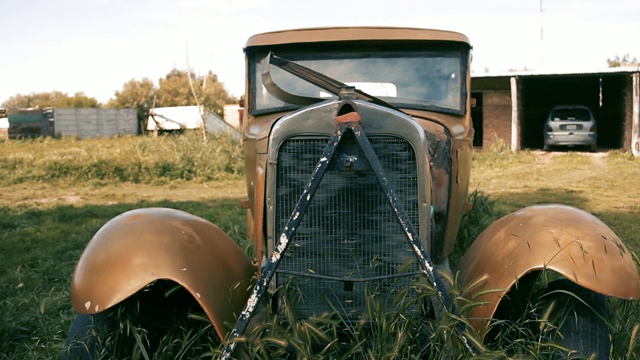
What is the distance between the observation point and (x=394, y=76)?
4.01 m

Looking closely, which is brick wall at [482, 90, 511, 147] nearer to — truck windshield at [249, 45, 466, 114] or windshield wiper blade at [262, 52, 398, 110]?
truck windshield at [249, 45, 466, 114]

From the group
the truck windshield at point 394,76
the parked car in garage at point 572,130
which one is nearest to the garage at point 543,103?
the parked car in garage at point 572,130

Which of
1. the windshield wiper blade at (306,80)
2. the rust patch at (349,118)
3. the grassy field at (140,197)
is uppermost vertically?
the windshield wiper blade at (306,80)

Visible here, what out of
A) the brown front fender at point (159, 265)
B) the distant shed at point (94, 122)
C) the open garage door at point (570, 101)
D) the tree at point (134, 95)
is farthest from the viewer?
the tree at point (134, 95)

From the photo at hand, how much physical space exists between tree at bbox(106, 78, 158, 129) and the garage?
36.2 metres

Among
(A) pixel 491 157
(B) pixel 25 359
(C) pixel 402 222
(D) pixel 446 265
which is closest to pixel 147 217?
(B) pixel 25 359

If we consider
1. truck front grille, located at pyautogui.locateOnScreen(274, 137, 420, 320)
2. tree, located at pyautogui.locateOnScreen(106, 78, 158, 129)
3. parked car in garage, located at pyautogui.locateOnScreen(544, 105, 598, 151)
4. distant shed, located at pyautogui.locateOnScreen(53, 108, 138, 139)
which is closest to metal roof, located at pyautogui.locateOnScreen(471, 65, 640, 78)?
parked car in garage, located at pyautogui.locateOnScreen(544, 105, 598, 151)

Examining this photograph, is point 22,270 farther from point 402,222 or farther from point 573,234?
point 573,234

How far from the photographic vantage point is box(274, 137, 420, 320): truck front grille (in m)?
2.87

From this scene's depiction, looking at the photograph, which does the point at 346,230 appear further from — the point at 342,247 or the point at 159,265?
the point at 159,265

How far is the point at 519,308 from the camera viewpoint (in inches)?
121

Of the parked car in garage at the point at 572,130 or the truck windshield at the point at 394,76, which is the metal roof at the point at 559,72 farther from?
the truck windshield at the point at 394,76

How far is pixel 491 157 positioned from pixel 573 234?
1599 centimetres

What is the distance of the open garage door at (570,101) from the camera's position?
23781 millimetres
